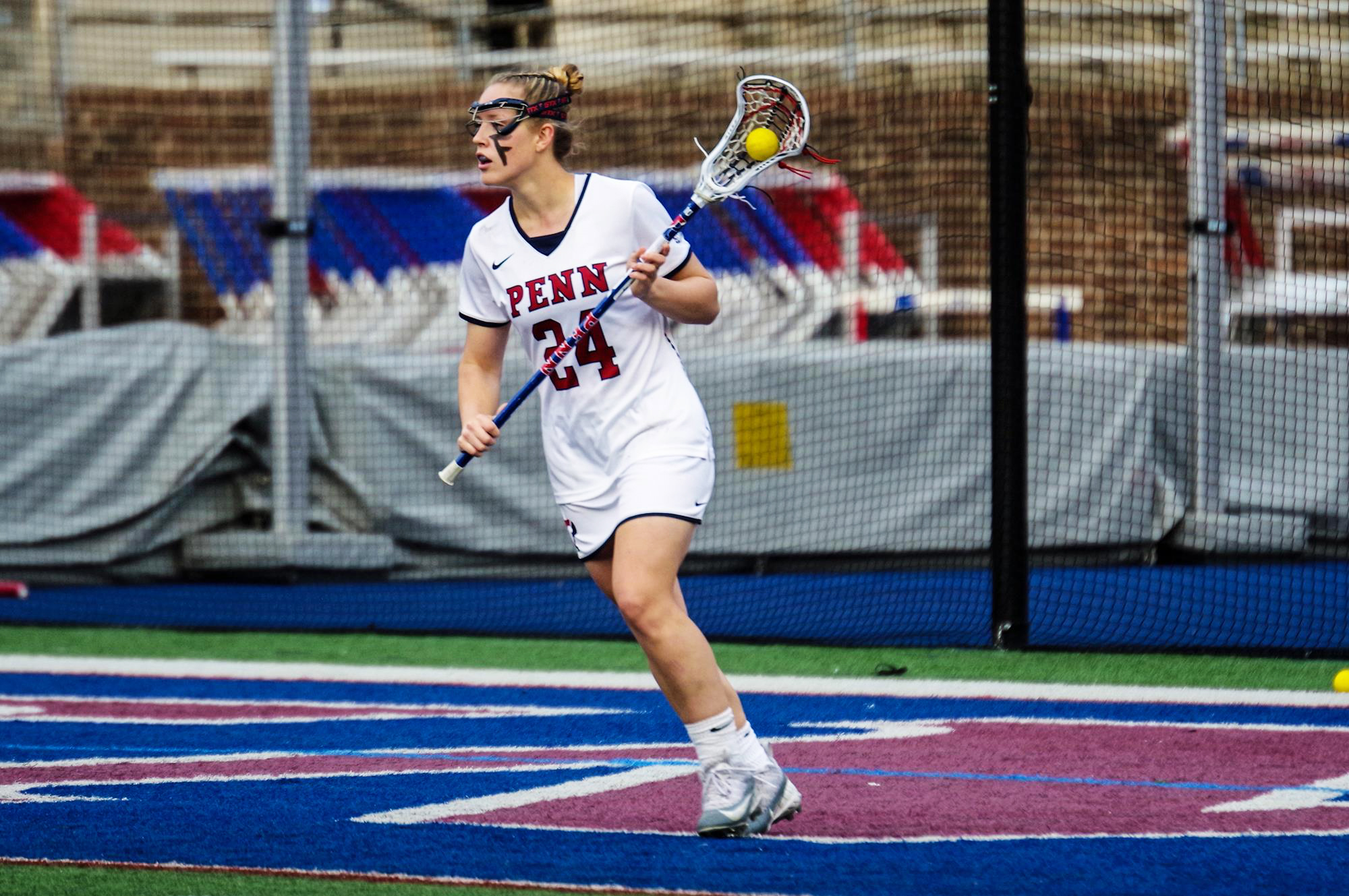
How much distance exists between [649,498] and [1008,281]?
3.72 m

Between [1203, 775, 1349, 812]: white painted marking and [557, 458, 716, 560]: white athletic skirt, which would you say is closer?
[557, 458, 716, 560]: white athletic skirt

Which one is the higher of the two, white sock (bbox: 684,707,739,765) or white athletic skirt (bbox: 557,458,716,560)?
white athletic skirt (bbox: 557,458,716,560)

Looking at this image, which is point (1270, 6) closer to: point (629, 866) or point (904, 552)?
point (904, 552)

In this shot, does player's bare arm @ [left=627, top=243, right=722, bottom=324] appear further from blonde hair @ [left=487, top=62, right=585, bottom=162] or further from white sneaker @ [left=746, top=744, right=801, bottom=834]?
white sneaker @ [left=746, top=744, right=801, bottom=834]

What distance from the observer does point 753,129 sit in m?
4.89

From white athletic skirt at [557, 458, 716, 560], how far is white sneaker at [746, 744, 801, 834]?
0.63m

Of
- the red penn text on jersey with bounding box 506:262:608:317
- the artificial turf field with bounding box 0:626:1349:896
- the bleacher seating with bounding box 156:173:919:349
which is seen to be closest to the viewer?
the artificial turf field with bounding box 0:626:1349:896

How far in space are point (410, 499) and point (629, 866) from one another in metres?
6.95

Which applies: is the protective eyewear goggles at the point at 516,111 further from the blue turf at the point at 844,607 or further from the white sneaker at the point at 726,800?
the blue turf at the point at 844,607

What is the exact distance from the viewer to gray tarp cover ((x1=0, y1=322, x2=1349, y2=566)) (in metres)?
10.7

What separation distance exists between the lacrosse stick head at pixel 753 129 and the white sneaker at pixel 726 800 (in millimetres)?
1438

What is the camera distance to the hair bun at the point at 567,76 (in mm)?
4793

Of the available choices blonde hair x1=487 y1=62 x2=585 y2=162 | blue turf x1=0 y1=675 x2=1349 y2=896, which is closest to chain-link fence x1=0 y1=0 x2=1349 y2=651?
blue turf x1=0 y1=675 x2=1349 y2=896

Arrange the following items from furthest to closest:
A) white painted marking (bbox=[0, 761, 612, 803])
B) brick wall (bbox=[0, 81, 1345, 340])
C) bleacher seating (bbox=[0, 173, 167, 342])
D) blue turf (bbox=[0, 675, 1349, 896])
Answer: bleacher seating (bbox=[0, 173, 167, 342]), brick wall (bbox=[0, 81, 1345, 340]), white painted marking (bbox=[0, 761, 612, 803]), blue turf (bbox=[0, 675, 1349, 896])
